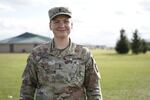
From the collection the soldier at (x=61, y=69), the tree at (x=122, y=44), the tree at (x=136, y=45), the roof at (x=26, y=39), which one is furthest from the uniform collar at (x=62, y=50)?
the roof at (x=26, y=39)

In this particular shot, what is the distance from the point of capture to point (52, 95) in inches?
163

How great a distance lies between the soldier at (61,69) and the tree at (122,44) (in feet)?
255

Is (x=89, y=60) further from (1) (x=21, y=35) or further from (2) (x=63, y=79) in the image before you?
(1) (x=21, y=35)

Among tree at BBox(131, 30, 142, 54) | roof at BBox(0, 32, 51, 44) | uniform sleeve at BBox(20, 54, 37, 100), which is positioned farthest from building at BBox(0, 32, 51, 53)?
uniform sleeve at BBox(20, 54, 37, 100)

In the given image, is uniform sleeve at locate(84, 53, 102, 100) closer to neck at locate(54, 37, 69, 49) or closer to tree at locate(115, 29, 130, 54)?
neck at locate(54, 37, 69, 49)

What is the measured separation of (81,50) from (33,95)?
2.32 ft

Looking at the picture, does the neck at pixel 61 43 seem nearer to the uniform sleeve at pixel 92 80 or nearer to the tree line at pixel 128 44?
the uniform sleeve at pixel 92 80

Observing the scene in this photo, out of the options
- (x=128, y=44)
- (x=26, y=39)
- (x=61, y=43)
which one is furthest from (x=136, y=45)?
(x=61, y=43)

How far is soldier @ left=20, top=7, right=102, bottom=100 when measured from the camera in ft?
13.6

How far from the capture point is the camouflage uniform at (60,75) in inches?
163

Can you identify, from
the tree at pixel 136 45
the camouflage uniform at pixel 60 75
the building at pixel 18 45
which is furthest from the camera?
the building at pixel 18 45

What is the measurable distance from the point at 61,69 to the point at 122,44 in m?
78.6

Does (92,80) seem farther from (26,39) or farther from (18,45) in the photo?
(26,39)

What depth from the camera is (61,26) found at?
4.17m
